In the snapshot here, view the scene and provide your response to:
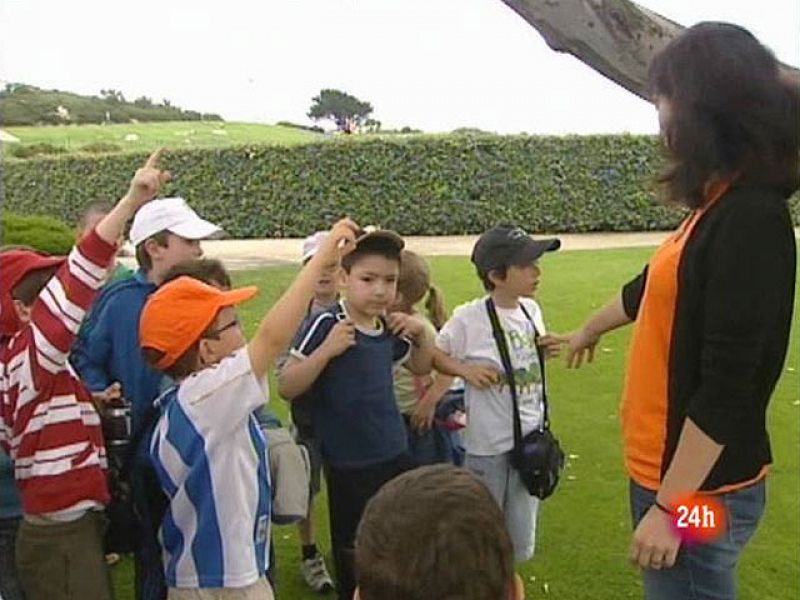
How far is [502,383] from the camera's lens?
11.4 ft

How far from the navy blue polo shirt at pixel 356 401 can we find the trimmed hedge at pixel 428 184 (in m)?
14.9

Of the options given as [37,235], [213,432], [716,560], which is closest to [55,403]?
[213,432]

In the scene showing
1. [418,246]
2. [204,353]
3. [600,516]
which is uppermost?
[204,353]

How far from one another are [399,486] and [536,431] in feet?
6.95

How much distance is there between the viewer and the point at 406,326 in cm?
328

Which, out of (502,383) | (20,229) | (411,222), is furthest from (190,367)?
(411,222)

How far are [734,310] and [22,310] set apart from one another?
1.60 metres

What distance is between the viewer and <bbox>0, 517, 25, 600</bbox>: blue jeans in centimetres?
257

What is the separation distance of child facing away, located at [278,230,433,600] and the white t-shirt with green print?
1.11ft

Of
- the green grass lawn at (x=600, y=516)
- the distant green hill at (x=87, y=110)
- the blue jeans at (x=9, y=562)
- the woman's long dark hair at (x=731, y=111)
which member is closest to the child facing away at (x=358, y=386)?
the blue jeans at (x=9, y=562)

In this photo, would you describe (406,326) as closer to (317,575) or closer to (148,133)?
(317,575)

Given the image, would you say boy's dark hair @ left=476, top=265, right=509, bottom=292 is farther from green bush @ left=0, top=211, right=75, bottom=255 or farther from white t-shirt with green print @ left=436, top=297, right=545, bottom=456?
green bush @ left=0, top=211, right=75, bottom=255

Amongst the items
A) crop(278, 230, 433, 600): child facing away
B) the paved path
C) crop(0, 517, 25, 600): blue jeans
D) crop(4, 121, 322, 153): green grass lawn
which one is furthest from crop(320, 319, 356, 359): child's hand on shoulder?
crop(4, 121, 322, 153): green grass lawn

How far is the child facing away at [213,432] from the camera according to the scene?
2.33 metres
